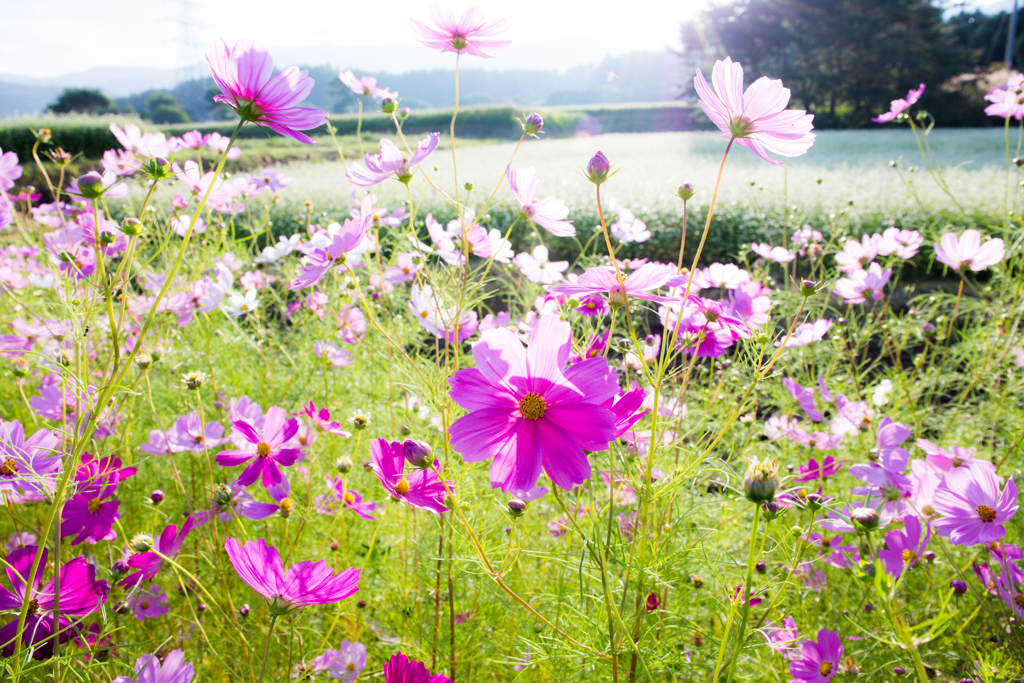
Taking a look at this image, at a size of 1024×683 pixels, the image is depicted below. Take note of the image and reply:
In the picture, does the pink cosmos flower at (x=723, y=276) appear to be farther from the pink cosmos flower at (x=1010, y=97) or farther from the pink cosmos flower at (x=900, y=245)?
the pink cosmos flower at (x=1010, y=97)

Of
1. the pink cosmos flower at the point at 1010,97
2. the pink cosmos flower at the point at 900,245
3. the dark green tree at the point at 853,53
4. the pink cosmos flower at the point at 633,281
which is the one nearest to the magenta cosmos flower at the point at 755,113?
the pink cosmos flower at the point at 633,281

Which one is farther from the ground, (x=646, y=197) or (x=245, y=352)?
(x=646, y=197)

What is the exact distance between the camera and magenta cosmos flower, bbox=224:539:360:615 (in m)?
0.48

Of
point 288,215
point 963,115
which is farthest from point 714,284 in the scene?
point 963,115

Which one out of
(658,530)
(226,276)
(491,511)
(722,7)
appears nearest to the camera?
(658,530)

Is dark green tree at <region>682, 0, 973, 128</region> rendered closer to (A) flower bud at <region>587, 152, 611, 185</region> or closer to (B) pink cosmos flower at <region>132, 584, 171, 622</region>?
(A) flower bud at <region>587, 152, 611, 185</region>

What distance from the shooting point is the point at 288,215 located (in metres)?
3.67

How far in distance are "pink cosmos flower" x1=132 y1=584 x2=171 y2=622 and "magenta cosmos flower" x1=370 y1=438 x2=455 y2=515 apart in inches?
17.4

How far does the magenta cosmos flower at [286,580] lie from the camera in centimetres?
48

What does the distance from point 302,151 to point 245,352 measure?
338 inches

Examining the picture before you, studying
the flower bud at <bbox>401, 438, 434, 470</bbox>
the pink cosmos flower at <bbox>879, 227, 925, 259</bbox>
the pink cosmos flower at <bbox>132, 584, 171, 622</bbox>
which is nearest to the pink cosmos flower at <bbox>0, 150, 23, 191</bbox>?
the pink cosmos flower at <bbox>132, 584, 171, 622</bbox>

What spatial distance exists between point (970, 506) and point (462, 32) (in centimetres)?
72

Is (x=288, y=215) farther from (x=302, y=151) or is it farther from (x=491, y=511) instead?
(x=302, y=151)

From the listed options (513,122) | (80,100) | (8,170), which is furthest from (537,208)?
(80,100)
